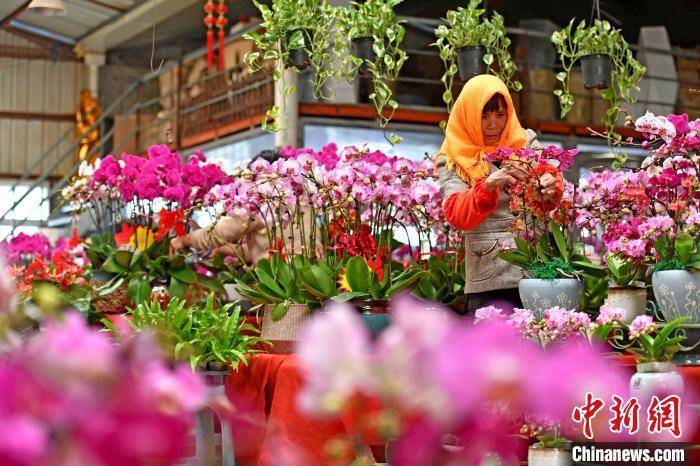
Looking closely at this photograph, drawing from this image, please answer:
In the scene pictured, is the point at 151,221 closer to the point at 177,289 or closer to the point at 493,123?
the point at 177,289

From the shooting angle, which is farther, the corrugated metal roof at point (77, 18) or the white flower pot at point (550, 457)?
the corrugated metal roof at point (77, 18)

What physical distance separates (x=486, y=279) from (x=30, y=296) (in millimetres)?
1715

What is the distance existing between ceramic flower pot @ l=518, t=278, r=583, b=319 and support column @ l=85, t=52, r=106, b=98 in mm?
11746

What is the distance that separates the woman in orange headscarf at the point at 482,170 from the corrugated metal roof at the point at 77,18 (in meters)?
9.78

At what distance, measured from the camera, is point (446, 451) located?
2.20 feet

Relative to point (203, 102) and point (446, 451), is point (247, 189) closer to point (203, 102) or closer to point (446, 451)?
point (446, 451)

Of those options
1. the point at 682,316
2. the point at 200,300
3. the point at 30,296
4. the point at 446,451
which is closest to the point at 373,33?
the point at 200,300

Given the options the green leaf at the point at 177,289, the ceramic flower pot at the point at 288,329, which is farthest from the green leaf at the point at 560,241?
the green leaf at the point at 177,289

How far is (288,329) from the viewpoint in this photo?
3.18 metres

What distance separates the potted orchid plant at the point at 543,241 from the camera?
2.65 m

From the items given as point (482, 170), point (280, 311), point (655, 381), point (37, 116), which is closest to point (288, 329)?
point (280, 311)

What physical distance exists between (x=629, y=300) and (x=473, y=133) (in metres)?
0.65

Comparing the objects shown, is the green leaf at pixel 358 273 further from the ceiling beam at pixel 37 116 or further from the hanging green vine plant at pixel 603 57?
the ceiling beam at pixel 37 116

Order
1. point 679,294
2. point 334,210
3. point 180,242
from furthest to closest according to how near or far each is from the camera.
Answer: point 180,242 < point 334,210 < point 679,294
